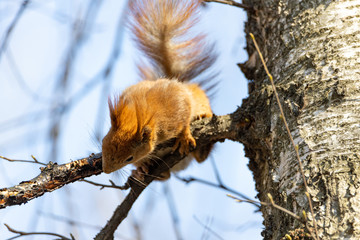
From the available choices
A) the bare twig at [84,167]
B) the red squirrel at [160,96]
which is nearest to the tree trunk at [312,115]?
the bare twig at [84,167]

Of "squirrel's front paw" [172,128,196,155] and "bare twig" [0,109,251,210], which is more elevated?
"squirrel's front paw" [172,128,196,155]

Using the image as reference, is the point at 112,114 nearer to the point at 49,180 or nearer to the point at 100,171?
the point at 100,171

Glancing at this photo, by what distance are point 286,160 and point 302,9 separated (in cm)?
59

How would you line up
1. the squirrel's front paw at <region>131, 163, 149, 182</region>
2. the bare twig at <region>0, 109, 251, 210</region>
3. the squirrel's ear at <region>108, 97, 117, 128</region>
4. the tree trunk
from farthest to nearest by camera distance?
1. the squirrel's ear at <region>108, 97, 117, 128</region>
2. the squirrel's front paw at <region>131, 163, 149, 182</region>
3. the bare twig at <region>0, 109, 251, 210</region>
4. the tree trunk

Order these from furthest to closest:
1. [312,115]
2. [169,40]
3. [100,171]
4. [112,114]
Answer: [169,40] → [112,114] → [100,171] → [312,115]

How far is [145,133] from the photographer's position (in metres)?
2.06

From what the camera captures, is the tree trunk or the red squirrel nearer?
the tree trunk

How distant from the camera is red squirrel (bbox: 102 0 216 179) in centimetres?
202

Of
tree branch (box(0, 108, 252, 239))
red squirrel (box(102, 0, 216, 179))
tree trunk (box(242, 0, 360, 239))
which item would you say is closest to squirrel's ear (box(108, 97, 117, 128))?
red squirrel (box(102, 0, 216, 179))

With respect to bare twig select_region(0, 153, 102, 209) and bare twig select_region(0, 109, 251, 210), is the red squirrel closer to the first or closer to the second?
bare twig select_region(0, 109, 251, 210)

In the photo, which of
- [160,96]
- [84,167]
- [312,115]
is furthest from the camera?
[160,96]

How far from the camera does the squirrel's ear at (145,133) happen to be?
2.05m

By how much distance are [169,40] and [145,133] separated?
0.62 m

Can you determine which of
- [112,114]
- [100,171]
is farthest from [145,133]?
[100,171]
